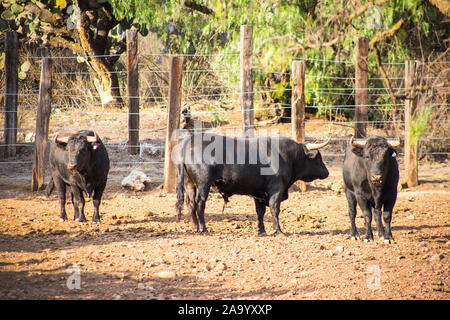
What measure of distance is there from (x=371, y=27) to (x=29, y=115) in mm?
8900

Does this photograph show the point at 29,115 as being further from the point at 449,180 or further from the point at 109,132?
the point at 449,180

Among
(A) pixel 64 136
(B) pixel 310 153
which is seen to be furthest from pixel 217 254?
(A) pixel 64 136

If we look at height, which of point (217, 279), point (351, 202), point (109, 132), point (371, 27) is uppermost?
point (371, 27)

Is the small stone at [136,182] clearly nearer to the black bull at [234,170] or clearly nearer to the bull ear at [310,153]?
the black bull at [234,170]

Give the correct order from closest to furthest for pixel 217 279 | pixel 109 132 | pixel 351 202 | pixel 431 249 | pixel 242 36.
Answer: pixel 217 279 → pixel 431 249 → pixel 351 202 → pixel 242 36 → pixel 109 132

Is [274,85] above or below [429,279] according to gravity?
above

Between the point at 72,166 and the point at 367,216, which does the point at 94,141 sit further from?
the point at 367,216

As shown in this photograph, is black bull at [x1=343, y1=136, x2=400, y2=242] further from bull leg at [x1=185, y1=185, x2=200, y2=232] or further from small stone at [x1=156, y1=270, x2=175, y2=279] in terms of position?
small stone at [x1=156, y1=270, x2=175, y2=279]

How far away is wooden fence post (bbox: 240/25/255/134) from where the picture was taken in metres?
9.89

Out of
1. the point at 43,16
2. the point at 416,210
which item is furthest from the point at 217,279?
the point at 43,16

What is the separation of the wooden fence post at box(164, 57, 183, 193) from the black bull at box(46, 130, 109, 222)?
158 centimetres

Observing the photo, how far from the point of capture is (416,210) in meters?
8.82

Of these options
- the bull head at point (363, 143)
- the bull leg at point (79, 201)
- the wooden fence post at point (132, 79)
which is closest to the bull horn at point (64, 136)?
the bull leg at point (79, 201)

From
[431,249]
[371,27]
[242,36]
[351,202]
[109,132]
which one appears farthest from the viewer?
[109,132]
